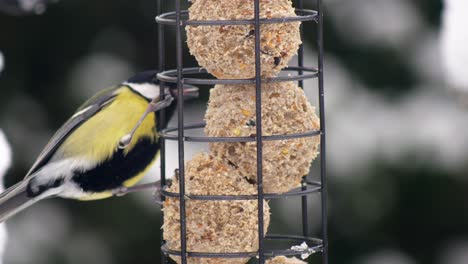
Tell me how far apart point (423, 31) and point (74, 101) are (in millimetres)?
1911

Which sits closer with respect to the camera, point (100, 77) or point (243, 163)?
point (243, 163)

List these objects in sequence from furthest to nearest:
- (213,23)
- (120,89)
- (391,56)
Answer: (391,56) → (120,89) → (213,23)

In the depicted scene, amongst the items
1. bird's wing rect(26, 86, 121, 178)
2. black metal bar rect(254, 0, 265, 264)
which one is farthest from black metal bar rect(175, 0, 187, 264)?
bird's wing rect(26, 86, 121, 178)

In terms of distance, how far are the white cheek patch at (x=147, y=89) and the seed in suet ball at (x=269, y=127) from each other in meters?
0.81

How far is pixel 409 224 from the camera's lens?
5504mm

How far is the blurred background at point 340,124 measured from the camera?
211 inches

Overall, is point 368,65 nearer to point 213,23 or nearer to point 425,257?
point 425,257

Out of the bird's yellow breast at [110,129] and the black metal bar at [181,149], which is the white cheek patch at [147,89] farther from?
the black metal bar at [181,149]

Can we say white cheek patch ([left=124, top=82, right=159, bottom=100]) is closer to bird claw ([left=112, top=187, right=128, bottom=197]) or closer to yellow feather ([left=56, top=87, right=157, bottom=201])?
yellow feather ([left=56, top=87, right=157, bottom=201])

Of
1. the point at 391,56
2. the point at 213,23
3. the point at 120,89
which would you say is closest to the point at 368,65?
the point at 391,56

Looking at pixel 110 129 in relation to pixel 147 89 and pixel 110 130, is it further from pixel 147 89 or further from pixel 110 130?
pixel 147 89

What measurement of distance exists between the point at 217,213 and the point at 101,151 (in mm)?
942

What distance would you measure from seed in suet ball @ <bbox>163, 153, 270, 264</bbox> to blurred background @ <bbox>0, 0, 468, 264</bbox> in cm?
236

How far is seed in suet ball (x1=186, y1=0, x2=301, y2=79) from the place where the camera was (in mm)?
2809
